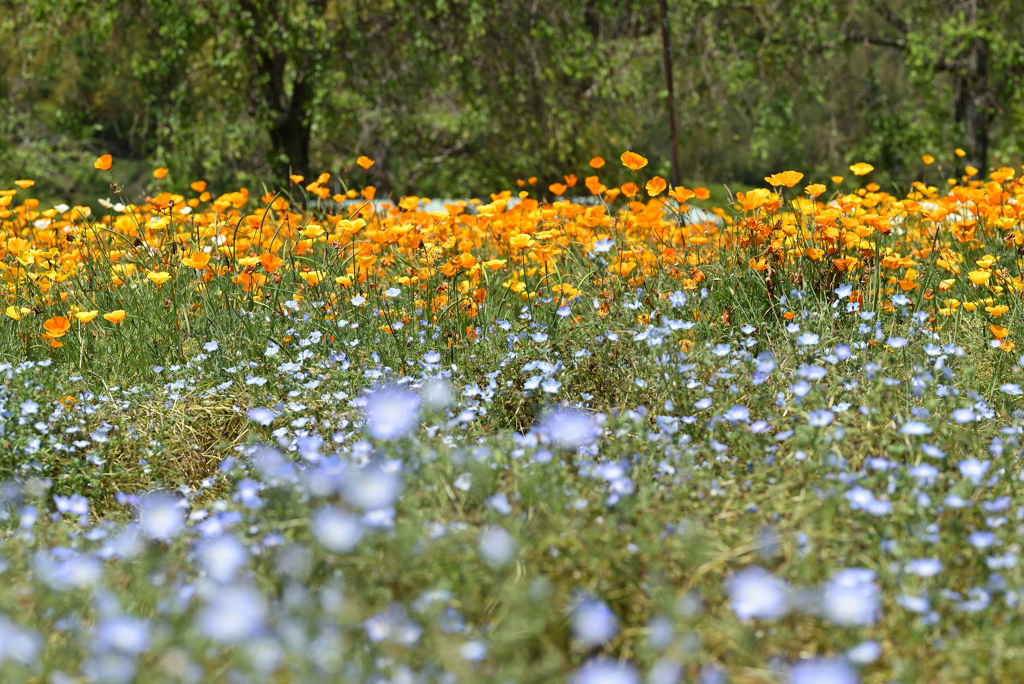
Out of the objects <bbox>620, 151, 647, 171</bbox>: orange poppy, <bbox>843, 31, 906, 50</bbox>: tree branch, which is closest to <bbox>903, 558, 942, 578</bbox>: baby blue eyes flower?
<bbox>620, 151, 647, 171</bbox>: orange poppy

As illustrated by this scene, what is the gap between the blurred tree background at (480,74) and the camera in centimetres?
899

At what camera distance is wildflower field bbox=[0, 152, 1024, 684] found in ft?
5.24

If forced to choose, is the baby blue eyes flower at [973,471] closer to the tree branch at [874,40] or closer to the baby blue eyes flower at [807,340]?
the baby blue eyes flower at [807,340]

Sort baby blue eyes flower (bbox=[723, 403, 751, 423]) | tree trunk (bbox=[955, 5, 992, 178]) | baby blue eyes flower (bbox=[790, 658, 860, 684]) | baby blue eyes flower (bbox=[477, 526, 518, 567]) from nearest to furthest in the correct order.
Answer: baby blue eyes flower (bbox=[790, 658, 860, 684]) → baby blue eyes flower (bbox=[477, 526, 518, 567]) → baby blue eyes flower (bbox=[723, 403, 751, 423]) → tree trunk (bbox=[955, 5, 992, 178])

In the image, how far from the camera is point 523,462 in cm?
220

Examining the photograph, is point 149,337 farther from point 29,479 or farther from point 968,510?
point 968,510

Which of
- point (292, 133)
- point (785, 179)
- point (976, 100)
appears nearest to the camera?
point (785, 179)

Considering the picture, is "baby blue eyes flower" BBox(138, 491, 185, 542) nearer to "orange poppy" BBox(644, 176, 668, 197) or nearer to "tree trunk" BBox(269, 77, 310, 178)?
"orange poppy" BBox(644, 176, 668, 197)

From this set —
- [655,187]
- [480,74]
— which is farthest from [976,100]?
[655,187]

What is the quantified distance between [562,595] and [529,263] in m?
2.27

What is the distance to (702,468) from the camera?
85.6 inches

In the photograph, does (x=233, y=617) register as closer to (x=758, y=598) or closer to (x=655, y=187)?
(x=758, y=598)

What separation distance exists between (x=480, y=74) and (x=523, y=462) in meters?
7.63

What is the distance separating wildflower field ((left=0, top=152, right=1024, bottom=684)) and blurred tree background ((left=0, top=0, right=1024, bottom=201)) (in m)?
5.50
